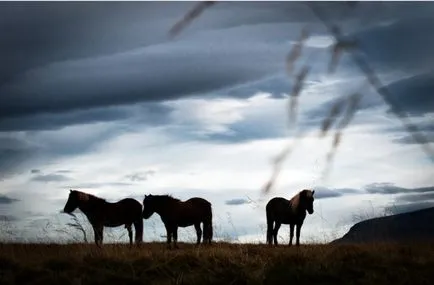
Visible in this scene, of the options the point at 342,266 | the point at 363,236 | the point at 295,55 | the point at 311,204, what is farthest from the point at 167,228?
the point at 295,55

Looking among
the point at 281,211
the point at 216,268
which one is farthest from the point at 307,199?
the point at 216,268

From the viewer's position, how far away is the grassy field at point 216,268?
739 centimetres

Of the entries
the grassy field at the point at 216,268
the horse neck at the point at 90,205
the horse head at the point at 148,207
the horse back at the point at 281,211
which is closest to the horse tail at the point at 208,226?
the horse head at the point at 148,207

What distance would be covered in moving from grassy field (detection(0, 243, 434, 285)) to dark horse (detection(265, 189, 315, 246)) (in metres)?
8.97

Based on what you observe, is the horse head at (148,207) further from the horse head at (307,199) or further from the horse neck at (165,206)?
the horse head at (307,199)

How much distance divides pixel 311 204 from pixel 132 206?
17.4ft

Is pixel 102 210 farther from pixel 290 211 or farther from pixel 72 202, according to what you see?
pixel 290 211

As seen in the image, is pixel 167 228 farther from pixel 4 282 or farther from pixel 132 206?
pixel 4 282

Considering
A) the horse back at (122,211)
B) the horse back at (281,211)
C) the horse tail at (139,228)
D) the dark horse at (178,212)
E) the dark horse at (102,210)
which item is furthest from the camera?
the horse back at (281,211)

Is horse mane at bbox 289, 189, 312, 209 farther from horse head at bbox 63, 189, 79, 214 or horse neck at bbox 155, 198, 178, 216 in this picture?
horse head at bbox 63, 189, 79, 214

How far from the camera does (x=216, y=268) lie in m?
7.81

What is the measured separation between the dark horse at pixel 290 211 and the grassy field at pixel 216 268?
8.97m

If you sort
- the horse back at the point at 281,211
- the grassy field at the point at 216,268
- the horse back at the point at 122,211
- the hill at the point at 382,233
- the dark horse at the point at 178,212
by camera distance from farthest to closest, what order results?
the horse back at the point at 281,211 < the dark horse at the point at 178,212 < the horse back at the point at 122,211 < the hill at the point at 382,233 < the grassy field at the point at 216,268

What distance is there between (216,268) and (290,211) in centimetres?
1137
